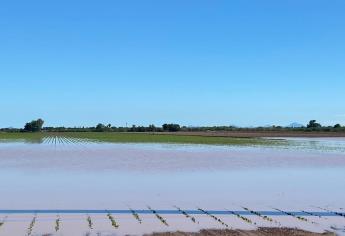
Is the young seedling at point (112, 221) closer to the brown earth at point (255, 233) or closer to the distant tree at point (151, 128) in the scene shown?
the brown earth at point (255, 233)

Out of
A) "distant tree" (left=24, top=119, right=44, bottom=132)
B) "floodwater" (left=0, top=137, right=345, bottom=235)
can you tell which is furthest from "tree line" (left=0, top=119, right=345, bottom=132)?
"floodwater" (left=0, top=137, right=345, bottom=235)

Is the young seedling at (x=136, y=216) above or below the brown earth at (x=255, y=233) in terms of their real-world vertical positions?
above

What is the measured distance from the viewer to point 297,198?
15.4 meters

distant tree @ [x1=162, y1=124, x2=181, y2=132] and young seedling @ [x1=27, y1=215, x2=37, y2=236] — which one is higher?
distant tree @ [x1=162, y1=124, x2=181, y2=132]

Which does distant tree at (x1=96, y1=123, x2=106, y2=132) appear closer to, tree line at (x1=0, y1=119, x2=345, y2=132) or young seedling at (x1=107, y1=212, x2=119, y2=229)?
tree line at (x1=0, y1=119, x2=345, y2=132)

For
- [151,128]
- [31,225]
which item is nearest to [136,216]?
[31,225]

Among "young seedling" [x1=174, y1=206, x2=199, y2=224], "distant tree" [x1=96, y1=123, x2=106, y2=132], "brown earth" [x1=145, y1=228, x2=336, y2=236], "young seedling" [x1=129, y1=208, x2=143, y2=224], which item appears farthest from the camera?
"distant tree" [x1=96, y1=123, x2=106, y2=132]

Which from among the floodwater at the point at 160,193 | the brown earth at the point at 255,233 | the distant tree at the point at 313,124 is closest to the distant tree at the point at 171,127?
the distant tree at the point at 313,124

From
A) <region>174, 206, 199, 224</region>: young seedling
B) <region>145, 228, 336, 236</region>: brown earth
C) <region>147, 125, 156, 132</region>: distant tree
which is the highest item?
<region>147, 125, 156, 132</region>: distant tree

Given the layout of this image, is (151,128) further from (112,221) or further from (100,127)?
(112,221)

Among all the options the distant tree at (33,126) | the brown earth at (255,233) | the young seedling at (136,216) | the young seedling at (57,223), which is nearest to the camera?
the brown earth at (255,233)

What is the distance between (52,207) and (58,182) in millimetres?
5644

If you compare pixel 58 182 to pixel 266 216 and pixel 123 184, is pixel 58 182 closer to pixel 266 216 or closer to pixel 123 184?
pixel 123 184

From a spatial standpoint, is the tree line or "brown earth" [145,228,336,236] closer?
"brown earth" [145,228,336,236]
